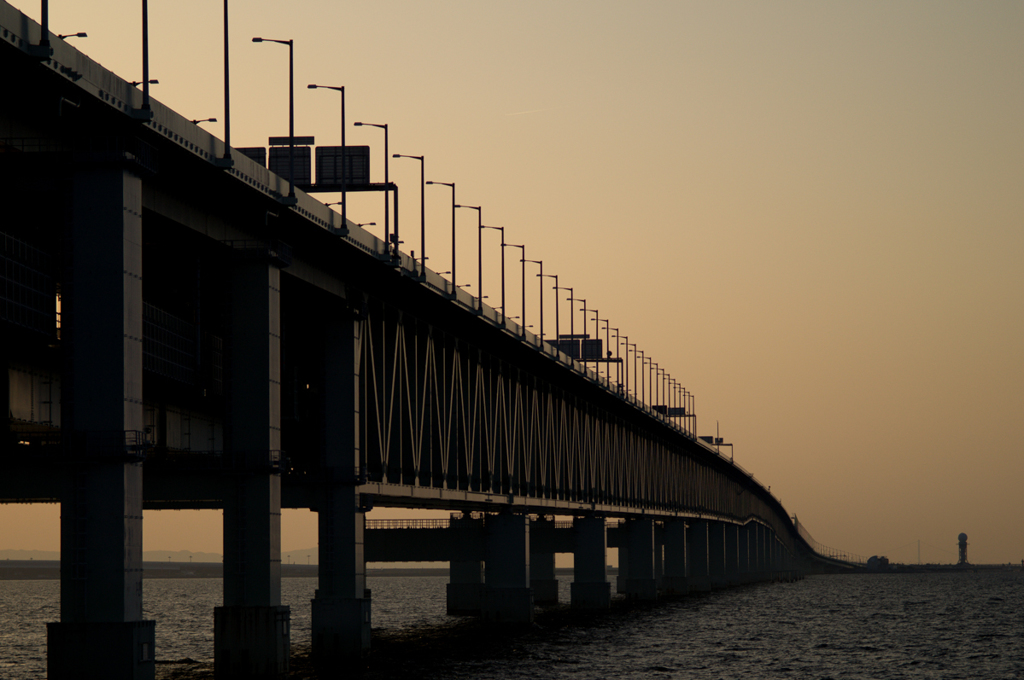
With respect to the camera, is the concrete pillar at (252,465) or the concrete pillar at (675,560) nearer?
the concrete pillar at (252,465)

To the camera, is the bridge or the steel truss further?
the steel truss

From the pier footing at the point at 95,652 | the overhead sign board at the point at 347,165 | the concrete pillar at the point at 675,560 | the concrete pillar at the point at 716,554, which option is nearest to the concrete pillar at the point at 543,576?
the concrete pillar at the point at 675,560

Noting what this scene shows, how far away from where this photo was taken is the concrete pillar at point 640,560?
13700 centimetres

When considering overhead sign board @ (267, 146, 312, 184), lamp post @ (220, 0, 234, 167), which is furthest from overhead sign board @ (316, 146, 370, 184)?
lamp post @ (220, 0, 234, 167)

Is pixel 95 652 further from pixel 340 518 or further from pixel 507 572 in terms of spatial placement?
pixel 507 572

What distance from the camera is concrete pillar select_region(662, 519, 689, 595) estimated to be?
6191 inches

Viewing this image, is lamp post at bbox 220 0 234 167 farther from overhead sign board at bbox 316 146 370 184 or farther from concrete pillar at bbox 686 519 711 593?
concrete pillar at bbox 686 519 711 593

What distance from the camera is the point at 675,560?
15950 cm

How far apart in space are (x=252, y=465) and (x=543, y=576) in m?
89.1

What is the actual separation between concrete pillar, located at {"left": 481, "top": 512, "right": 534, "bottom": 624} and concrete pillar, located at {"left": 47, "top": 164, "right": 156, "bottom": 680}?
2066 inches

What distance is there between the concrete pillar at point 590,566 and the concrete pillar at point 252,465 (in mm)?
66500

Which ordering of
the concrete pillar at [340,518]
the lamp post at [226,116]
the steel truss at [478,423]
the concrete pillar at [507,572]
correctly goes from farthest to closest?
the concrete pillar at [507,572] < the steel truss at [478,423] < the concrete pillar at [340,518] < the lamp post at [226,116]

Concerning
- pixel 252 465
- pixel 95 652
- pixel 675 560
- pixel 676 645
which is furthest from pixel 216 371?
pixel 675 560

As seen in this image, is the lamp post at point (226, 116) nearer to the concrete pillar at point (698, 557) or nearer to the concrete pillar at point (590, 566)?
the concrete pillar at point (590, 566)
